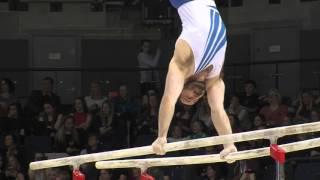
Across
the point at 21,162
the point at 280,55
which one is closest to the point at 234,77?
the point at 280,55

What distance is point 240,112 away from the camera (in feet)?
36.5

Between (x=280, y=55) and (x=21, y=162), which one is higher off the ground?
(x=280, y=55)

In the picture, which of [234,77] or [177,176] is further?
[234,77]

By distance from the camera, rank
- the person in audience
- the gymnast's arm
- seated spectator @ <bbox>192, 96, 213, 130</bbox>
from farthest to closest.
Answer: seated spectator @ <bbox>192, 96, 213, 130</bbox> → the person in audience → the gymnast's arm

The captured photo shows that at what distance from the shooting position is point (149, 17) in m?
14.9

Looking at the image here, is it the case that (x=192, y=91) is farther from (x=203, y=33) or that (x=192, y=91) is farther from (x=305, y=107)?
(x=305, y=107)

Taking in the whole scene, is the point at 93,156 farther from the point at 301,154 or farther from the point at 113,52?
the point at 113,52

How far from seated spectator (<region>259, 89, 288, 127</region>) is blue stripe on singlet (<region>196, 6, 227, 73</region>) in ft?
15.4

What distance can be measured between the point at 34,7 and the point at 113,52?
5.85 feet

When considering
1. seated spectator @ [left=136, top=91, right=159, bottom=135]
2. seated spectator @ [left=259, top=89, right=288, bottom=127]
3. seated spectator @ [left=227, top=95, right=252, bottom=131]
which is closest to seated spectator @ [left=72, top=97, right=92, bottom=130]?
seated spectator @ [left=136, top=91, right=159, bottom=135]

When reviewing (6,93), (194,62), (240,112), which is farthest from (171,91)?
(6,93)

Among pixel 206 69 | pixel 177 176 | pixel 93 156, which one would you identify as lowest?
pixel 177 176

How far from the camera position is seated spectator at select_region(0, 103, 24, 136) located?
11.7 metres

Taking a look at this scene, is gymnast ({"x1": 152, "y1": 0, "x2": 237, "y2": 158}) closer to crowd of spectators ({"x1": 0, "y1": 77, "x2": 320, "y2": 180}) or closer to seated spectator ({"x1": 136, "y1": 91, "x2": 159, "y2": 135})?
crowd of spectators ({"x1": 0, "y1": 77, "x2": 320, "y2": 180})
